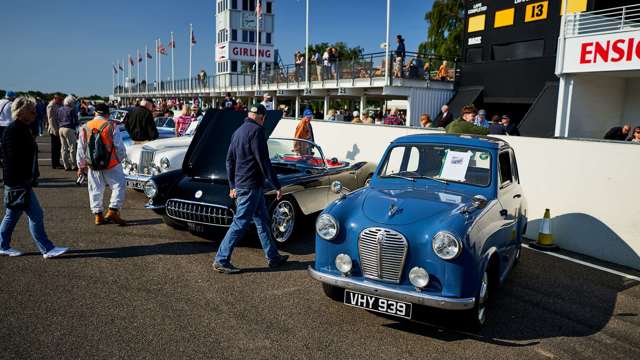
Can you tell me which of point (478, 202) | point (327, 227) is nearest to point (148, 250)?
point (327, 227)

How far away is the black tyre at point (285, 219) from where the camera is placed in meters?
6.36

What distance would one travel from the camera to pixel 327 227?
14.4ft

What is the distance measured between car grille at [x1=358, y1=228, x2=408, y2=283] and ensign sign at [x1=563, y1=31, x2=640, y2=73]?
540 inches

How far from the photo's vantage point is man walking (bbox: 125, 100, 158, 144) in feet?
34.6

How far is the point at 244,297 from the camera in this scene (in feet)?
15.6

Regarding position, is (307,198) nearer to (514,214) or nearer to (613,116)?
(514,214)

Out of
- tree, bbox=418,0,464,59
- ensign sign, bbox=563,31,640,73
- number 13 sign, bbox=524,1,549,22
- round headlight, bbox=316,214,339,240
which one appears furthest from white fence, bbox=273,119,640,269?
tree, bbox=418,0,464,59

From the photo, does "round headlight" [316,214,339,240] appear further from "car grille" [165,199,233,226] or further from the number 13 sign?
the number 13 sign

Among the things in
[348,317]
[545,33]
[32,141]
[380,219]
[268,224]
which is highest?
[545,33]

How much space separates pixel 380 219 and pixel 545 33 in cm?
1821

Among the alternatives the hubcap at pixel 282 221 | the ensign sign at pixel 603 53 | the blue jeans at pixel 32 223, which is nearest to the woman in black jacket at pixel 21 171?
the blue jeans at pixel 32 223

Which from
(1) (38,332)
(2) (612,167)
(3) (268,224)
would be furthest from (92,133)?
(2) (612,167)

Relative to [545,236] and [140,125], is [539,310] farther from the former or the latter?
[140,125]

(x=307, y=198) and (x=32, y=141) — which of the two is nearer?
(x=32, y=141)
